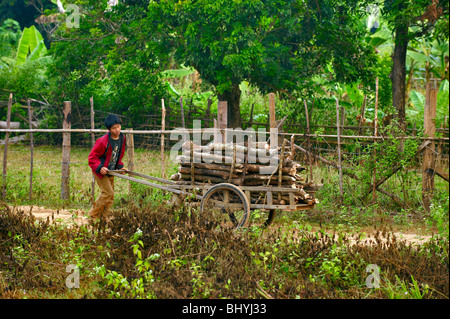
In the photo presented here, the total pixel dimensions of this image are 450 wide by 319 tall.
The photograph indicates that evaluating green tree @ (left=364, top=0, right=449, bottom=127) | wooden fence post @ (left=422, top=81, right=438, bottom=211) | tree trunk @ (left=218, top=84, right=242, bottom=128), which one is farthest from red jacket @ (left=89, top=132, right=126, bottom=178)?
tree trunk @ (left=218, top=84, right=242, bottom=128)

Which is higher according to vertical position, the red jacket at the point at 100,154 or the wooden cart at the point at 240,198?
the red jacket at the point at 100,154

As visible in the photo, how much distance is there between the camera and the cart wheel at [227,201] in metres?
6.46

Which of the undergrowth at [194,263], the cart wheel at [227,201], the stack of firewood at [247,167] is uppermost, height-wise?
the stack of firewood at [247,167]

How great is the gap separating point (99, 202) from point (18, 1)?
24.8 meters

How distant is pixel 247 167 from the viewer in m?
6.71

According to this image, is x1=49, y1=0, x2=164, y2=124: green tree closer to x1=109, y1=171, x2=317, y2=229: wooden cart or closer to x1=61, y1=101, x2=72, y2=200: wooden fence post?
x1=61, y1=101, x2=72, y2=200: wooden fence post

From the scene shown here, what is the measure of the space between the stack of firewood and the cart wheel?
0.53 feet

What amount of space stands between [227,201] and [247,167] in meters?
0.52

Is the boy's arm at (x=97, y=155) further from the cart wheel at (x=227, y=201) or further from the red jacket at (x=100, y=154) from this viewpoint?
the cart wheel at (x=227, y=201)

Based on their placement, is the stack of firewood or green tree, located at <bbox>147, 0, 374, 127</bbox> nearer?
the stack of firewood

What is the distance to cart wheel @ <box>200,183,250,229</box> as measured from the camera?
646 centimetres

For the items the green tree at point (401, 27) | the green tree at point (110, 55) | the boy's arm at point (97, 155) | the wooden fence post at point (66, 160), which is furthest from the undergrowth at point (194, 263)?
the green tree at point (110, 55)

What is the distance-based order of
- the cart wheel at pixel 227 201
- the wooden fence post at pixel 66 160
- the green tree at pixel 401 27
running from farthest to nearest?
the green tree at pixel 401 27 → the wooden fence post at pixel 66 160 → the cart wheel at pixel 227 201

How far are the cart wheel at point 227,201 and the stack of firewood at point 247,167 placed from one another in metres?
0.16
